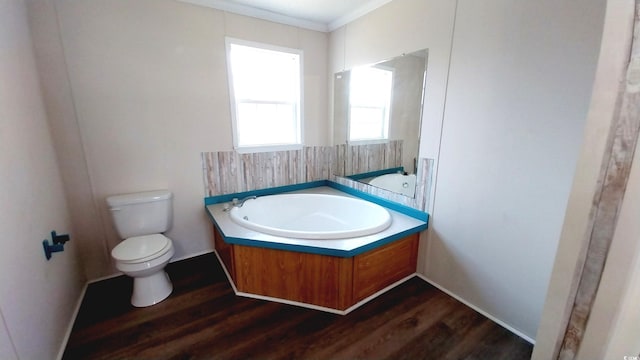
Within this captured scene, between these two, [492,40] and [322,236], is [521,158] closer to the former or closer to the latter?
[492,40]

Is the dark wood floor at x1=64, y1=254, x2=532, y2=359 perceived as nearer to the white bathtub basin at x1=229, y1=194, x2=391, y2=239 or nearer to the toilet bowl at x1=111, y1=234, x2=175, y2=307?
the toilet bowl at x1=111, y1=234, x2=175, y2=307

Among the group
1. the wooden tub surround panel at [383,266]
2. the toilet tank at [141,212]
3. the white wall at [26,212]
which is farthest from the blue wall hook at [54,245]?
the wooden tub surround panel at [383,266]

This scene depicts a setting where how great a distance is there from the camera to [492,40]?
1.59m

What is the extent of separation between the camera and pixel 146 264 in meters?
1.79

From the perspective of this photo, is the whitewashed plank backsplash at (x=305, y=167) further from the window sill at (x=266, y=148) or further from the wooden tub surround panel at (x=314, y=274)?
the wooden tub surround panel at (x=314, y=274)

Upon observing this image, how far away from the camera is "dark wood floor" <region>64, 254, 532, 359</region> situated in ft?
5.01

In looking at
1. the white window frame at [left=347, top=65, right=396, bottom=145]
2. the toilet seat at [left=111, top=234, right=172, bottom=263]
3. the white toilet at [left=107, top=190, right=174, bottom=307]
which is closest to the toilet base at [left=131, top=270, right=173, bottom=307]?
the white toilet at [left=107, top=190, right=174, bottom=307]

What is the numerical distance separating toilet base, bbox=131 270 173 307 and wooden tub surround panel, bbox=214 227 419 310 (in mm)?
532

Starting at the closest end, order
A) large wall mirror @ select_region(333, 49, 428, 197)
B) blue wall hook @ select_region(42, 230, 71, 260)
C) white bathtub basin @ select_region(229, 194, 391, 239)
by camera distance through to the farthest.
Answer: blue wall hook @ select_region(42, 230, 71, 260) < large wall mirror @ select_region(333, 49, 428, 197) < white bathtub basin @ select_region(229, 194, 391, 239)

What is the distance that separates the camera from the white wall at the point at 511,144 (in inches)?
52.3

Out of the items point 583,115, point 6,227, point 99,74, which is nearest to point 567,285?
point 583,115

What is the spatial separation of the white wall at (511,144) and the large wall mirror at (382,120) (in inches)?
11.6

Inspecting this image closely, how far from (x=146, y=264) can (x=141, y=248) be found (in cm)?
18

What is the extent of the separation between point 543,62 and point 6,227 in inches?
108
